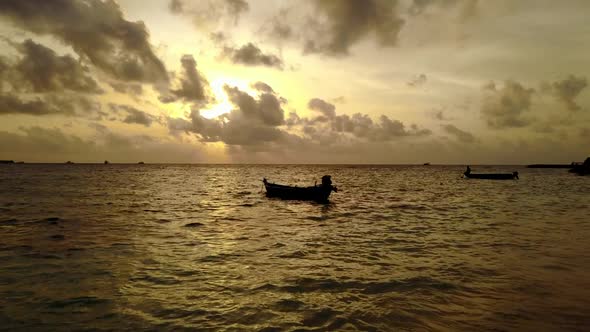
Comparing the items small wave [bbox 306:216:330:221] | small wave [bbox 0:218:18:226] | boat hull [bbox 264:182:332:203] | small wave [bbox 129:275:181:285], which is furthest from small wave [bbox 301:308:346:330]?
boat hull [bbox 264:182:332:203]

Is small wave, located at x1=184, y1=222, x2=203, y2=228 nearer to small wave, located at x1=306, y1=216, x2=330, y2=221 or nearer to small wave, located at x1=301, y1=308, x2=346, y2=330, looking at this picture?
small wave, located at x1=306, y1=216, x2=330, y2=221

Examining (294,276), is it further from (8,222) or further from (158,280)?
(8,222)

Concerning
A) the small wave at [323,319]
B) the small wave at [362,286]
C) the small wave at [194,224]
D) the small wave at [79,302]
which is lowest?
the small wave at [194,224]

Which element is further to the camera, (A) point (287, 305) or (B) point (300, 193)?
(B) point (300, 193)

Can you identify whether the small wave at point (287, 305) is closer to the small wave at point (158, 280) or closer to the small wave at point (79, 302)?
the small wave at point (158, 280)

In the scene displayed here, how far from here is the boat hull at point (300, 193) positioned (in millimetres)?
35928

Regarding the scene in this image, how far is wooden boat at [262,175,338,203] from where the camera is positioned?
35656 millimetres

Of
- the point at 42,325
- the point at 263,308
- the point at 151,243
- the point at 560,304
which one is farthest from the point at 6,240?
the point at 560,304

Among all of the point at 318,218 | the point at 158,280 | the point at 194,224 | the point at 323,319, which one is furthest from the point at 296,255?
the point at 318,218

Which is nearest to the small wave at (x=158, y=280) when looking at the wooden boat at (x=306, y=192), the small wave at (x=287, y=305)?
the small wave at (x=287, y=305)

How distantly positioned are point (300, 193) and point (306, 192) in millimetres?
963

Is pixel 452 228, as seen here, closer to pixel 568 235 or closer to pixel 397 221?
pixel 397 221

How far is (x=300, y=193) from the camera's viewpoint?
38.3 metres

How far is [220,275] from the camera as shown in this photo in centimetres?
1111
